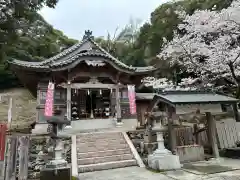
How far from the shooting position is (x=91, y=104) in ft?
55.9

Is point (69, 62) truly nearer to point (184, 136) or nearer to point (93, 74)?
point (93, 74)

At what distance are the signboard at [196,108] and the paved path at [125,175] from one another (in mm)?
2457

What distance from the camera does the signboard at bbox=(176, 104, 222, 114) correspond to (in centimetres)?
768

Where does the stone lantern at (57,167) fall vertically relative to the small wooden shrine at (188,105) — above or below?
below

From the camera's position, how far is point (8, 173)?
513 cm

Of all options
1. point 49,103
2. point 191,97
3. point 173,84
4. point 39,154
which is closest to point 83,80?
point 49,103

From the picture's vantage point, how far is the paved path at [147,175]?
5.91 m

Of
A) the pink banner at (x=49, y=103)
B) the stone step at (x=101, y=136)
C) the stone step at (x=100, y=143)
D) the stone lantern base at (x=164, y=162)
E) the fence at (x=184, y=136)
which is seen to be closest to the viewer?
the stone lantern base at (x=164, y=162)

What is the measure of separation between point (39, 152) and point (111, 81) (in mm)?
7902

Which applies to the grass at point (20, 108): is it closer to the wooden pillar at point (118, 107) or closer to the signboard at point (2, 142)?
the wooden pillar at point (118, 107)

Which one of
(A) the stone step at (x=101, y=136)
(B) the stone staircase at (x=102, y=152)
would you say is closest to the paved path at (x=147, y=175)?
(B) the stone staircase at (x=102, y=152)

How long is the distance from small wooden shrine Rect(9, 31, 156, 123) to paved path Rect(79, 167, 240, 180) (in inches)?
273

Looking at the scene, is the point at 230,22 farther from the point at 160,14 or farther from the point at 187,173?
the point at 160,14

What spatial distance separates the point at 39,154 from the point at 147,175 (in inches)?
190
